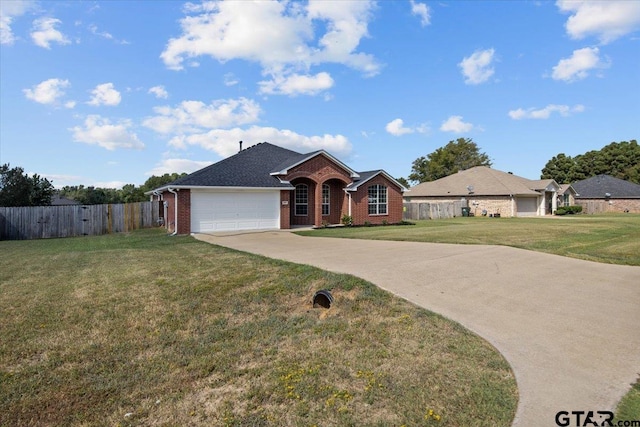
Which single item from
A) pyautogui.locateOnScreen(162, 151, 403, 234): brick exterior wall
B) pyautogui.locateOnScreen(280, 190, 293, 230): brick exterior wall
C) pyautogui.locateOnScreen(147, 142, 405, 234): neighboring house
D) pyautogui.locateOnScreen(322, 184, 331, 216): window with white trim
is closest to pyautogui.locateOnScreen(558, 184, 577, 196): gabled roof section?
pyautogui.locateOnScreen(147, 142, 405, 234): neighboring house

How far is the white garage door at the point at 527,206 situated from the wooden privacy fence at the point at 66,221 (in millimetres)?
34117

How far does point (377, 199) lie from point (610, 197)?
3677 cm

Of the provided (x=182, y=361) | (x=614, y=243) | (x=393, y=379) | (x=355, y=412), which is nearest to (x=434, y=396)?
(x=393, y=379)

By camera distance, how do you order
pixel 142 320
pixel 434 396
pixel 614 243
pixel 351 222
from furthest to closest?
pixel 351 222
pixel 614 243
pixel 142 320
pixel 434 396

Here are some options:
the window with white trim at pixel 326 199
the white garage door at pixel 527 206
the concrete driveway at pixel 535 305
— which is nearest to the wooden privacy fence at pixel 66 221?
the window with white trim at pixel 326 199

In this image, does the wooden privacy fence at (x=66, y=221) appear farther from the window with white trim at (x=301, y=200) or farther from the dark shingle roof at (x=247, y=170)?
the window with white trim at (x=301, y=200)

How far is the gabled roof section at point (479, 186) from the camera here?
35.6m

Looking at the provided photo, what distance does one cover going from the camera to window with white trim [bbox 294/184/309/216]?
2250 centimetres

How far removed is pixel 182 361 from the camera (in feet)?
14.5

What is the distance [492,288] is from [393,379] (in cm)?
407

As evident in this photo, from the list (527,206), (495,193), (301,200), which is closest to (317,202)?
(301,200)

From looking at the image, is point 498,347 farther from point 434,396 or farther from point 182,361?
point 182,361

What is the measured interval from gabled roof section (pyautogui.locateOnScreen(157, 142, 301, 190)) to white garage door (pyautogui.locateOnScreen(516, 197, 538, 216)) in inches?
967

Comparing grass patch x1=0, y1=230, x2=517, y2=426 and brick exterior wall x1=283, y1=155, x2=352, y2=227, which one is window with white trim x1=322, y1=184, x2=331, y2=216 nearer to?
brick exterior wall x1=283, y1=155, x2=352, y2=227
